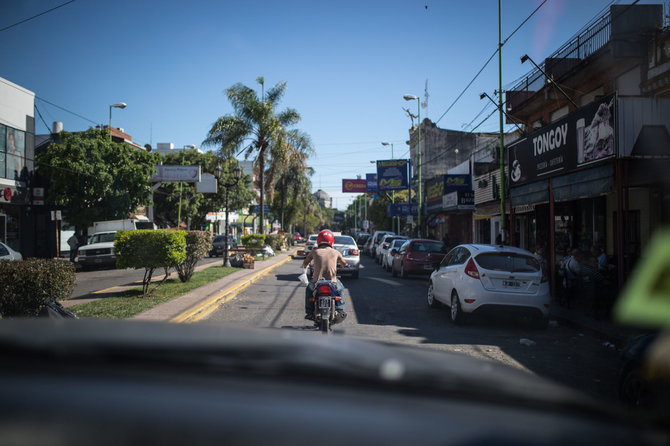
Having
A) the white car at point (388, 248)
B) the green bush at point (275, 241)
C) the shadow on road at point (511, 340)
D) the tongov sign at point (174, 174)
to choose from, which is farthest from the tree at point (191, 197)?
the shadow on road at point (511, 340)

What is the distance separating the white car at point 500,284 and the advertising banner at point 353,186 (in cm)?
4372

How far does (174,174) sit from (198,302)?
2239 cm

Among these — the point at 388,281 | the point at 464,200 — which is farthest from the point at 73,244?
the point at 464,200

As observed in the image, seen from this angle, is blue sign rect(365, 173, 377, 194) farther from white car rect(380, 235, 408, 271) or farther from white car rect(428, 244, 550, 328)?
white car rect(428, 244, 550, 328)

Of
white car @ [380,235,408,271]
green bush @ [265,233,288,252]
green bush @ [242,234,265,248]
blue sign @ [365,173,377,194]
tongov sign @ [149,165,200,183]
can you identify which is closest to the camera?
white car @ [380,235,408,271]

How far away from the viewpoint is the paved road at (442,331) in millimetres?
6074

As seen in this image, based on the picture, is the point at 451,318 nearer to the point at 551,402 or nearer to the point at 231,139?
the point at 551,402

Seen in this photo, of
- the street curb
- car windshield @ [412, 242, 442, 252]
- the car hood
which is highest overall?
the car hood

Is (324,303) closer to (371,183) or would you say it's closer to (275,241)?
(275,241)

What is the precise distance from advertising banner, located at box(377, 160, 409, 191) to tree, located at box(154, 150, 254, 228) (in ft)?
39.8

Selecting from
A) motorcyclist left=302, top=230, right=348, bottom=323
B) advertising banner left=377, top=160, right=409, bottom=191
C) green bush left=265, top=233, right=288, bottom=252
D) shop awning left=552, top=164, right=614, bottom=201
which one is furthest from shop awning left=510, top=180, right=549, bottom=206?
advertising banner left=377, top=160, right=409, bottom=191

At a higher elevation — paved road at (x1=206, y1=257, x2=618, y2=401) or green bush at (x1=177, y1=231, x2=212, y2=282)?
green bush at (x1=177, y1=231, x2=212, y2=282)

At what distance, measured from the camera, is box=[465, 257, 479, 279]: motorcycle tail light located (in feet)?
29.0

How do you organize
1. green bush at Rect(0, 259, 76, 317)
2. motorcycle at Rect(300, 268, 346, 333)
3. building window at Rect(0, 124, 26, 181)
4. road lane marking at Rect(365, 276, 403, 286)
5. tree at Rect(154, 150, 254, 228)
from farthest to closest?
tree at Rect(154, 150, 254, 228)
building window at Rect(0, 124, 26, 181)
road lane marking at Rect(365, 276, 403, 286)
green bush at Rect(0, 259, 76, 317)
motorcycle at Rect(300, 268, 346, 333)
